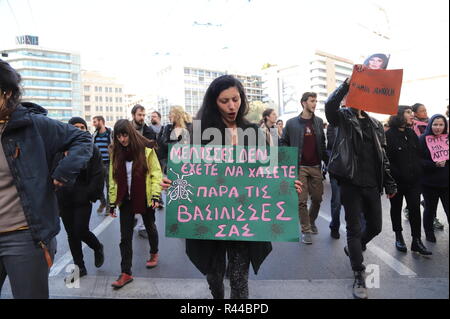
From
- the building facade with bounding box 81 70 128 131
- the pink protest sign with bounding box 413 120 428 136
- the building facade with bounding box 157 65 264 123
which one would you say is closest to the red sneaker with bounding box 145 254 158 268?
the pink protest sign with bounding box 413 120 428 136

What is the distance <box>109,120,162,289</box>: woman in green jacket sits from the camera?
337 centimetres

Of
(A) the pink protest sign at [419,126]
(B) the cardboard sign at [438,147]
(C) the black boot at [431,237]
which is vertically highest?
(A) the pink protest sign at [419,126]

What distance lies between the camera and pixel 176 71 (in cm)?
10050

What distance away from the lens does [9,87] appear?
73.4 inches

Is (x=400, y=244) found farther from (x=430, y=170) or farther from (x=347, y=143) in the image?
(x=347, y=143)

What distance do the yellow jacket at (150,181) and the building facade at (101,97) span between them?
122 metres

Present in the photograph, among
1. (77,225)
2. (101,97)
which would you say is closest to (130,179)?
(77,225)

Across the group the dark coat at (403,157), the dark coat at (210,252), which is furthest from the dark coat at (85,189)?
the dark coat at (403,157)

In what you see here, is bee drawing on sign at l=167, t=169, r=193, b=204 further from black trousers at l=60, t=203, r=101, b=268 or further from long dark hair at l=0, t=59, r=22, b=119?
black trousers at l=60, t=203, r=101, b=268

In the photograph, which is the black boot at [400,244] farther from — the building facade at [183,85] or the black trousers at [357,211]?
the building facade at [183,85]

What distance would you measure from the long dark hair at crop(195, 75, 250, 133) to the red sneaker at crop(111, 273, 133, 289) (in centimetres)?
190

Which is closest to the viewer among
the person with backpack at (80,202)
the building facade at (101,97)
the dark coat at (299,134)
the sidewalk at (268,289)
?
the sidewalk at (268,289)

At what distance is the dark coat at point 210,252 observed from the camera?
7.38 ft

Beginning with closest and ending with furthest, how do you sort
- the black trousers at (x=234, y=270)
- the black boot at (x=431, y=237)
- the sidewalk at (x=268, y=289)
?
the black trousers at (x=234, y=270)
the sidewalk at (x=268, y=289)
the black boot at (x=431, y=237)
